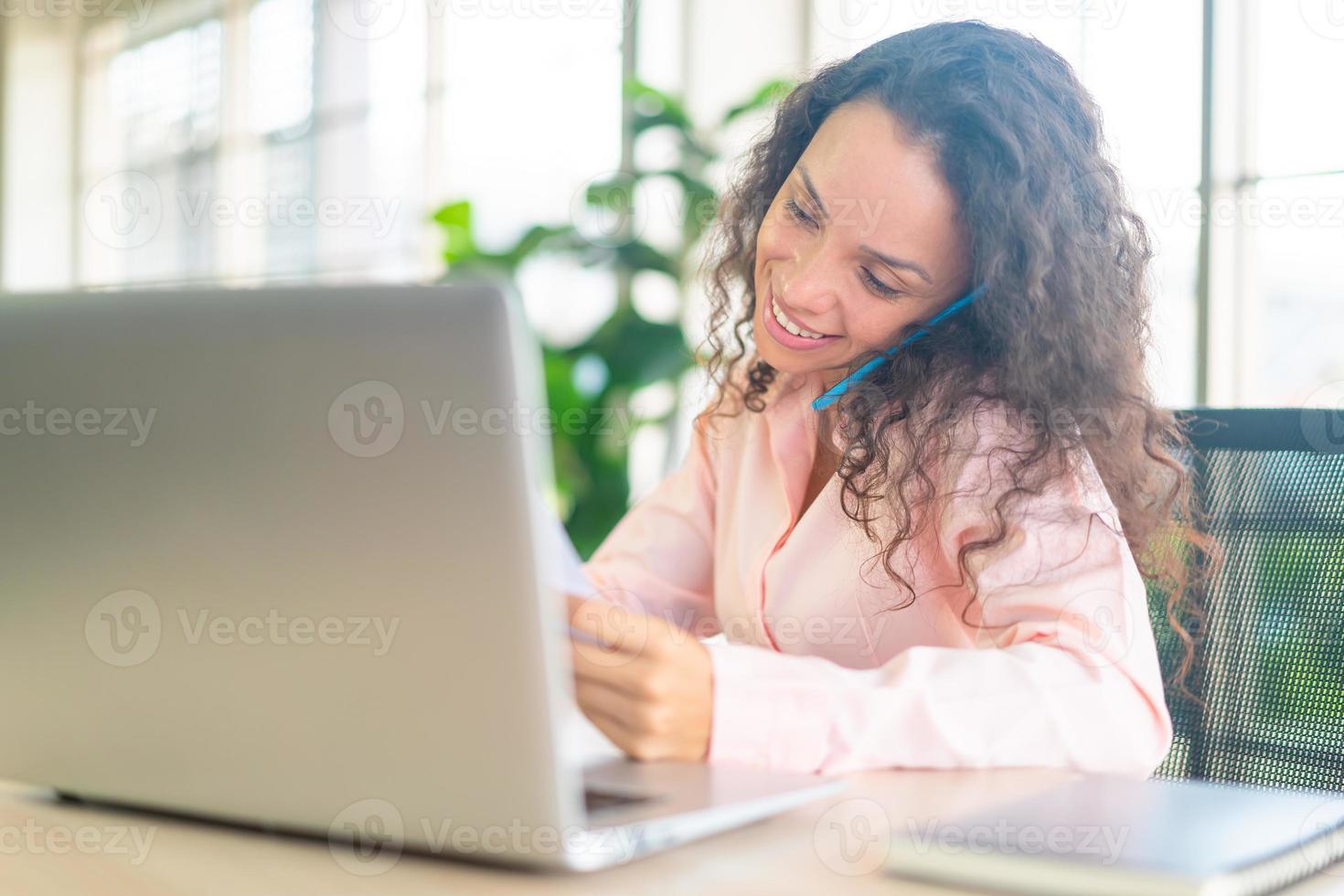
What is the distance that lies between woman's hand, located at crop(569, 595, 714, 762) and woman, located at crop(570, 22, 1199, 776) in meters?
0.18

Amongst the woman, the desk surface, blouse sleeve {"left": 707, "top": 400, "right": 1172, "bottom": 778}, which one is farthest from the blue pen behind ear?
the desk surface

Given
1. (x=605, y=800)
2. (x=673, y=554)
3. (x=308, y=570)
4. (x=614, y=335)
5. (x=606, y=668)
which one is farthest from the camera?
(x=614, y=335)

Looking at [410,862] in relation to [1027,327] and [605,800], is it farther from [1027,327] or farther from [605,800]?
[1027,327]

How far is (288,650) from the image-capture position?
63cm

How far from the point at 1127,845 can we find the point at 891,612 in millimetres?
582

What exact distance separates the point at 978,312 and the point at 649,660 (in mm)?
531

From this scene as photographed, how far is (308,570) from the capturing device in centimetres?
62

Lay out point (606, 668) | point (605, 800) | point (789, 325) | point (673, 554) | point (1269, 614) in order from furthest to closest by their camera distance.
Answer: point (673, 554)
point (789, 325)
point (1269, 614)
point (606, 668)
point (605, 800)

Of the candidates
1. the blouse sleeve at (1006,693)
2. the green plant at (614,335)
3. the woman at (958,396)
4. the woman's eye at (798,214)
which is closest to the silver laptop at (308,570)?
the blouse sleeve at (1006,693)

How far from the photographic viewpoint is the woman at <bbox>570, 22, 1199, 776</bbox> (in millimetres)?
1032

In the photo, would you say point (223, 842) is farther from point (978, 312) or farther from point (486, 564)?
point (978, 312)

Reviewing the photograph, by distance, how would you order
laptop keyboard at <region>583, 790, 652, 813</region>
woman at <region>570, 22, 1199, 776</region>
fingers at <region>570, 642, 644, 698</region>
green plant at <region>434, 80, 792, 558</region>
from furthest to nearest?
green plant at <region>434, 80, 792, 558</region> → woman at <region>570, 22, 1199, 776</region> → fingers at <region>570, 642, 644, 698</region> → laptop keyboard at <region>583, 790, 652, 813</region>

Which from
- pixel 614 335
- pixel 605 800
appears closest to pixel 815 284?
pixel 605 800

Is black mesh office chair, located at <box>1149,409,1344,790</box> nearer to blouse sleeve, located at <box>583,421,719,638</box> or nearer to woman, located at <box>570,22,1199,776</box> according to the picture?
woman, located at <box>570,22,1199,776</box>
